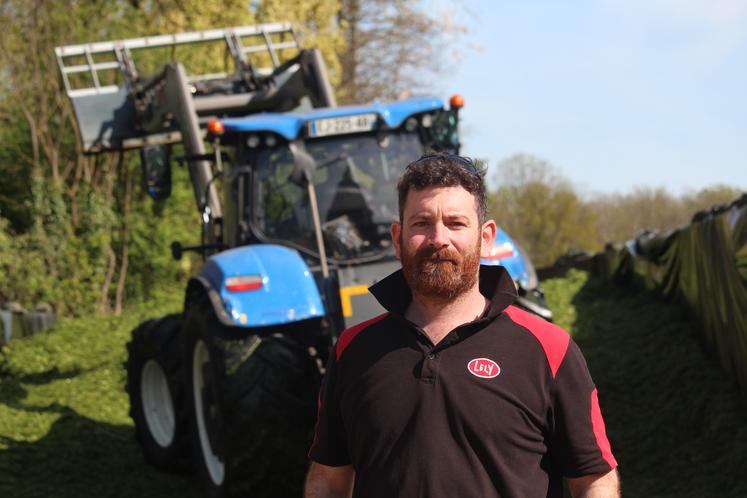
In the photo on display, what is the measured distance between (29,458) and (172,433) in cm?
94

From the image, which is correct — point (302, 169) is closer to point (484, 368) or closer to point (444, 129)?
point (444, 129)

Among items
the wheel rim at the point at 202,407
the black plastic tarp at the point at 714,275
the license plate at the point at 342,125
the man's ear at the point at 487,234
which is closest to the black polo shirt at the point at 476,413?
the man's ear at the point at 487,234

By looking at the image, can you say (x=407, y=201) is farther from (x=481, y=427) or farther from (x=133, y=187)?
(x=133, y=187)

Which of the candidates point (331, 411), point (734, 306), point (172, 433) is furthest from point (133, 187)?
point (331, 411)

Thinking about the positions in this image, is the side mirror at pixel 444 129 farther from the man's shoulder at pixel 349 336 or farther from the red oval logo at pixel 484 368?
the red oval logo at pixel 484 368

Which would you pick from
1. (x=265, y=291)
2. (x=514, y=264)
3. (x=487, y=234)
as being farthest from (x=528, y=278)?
(x=487, y=234)

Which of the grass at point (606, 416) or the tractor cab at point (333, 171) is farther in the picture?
the tractor cab at point (333, 171)

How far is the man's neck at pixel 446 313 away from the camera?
2717 mm

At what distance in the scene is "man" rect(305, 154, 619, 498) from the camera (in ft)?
8.51

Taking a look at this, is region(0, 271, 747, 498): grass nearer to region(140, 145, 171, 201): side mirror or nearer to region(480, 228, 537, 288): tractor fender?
region(480, 228, 537, 288): tractor fender

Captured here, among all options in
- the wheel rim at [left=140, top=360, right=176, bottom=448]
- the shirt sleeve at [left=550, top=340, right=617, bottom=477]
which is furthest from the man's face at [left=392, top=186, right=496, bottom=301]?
the wheel rim at [left=140, top=360, right=176, bottom=448]

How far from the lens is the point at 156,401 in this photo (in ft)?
27.7

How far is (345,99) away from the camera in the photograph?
27.8 meters

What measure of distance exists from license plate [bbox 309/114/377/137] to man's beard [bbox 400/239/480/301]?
4.53 m
